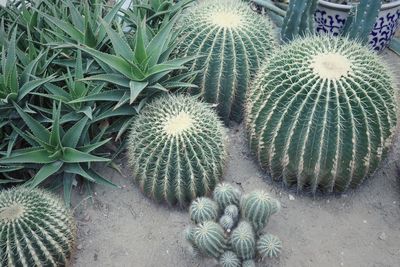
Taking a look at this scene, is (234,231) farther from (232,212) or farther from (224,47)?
(224,47)

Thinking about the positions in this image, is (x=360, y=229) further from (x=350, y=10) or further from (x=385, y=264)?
(x=350, y=10)

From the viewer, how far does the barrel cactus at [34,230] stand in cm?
251

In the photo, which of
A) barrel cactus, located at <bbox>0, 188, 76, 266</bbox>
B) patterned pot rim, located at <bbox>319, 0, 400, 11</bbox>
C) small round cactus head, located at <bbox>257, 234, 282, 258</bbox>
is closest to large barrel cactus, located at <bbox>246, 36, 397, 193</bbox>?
small round cactus head, located at <bbox>257, 234, 282, 258</bbox>

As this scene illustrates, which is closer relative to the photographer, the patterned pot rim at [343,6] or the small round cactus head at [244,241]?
the small round cactus head at [244,241]

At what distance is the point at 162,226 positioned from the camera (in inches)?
116

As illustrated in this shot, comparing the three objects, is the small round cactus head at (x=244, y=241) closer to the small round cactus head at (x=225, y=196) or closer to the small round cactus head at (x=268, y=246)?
the small round cactus head at (x=268, y=246)

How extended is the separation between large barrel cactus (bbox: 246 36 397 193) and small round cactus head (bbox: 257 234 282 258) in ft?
1.61

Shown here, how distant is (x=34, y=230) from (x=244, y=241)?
1002 mm

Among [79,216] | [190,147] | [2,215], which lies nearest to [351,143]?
[190,147]

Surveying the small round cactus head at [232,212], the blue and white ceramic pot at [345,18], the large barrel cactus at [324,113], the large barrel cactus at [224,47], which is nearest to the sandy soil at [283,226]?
the large barrel cactus at [324,113]

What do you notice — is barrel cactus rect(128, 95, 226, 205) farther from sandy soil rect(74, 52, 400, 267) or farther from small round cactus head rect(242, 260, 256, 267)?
small round cactus head rect(242, 260, 256, 267)

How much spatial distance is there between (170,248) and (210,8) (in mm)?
1470

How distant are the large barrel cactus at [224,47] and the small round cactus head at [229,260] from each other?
1.10 metres

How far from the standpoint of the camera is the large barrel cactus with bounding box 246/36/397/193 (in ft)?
8.73
